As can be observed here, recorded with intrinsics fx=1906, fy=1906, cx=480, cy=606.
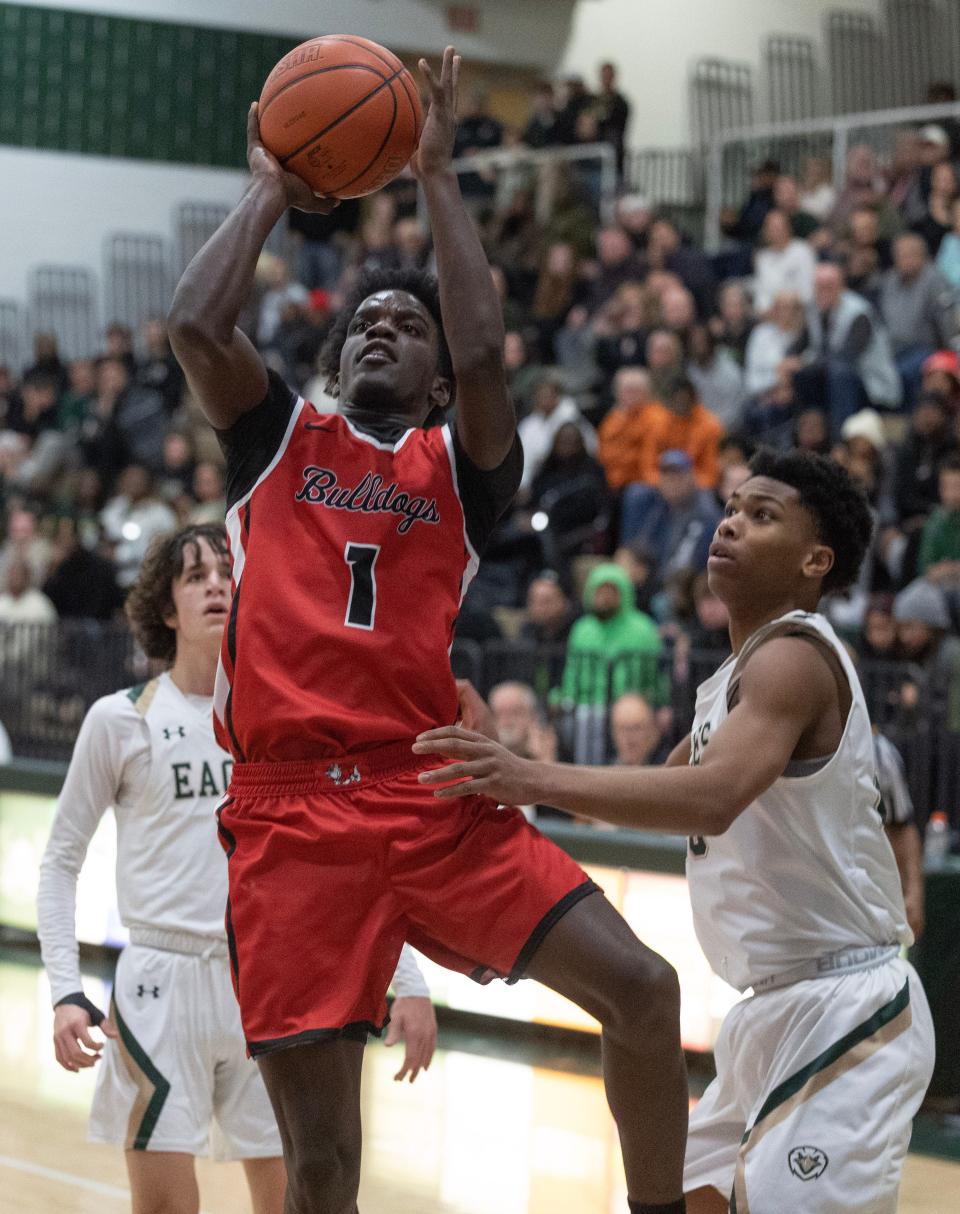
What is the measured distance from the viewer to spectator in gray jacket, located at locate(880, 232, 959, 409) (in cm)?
1146

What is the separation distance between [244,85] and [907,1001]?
19.1 metres

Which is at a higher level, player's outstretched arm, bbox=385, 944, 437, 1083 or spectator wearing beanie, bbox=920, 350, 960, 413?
spectator wearing beanie, bbox=920, 350, 960, 413

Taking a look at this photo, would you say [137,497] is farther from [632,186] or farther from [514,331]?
[632,186]

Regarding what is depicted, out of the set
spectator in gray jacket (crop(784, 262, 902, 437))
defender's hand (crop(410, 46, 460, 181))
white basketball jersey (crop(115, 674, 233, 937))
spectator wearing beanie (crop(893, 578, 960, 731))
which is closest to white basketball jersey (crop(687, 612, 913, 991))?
defender's hand (crop(410, 46, 460, 181))

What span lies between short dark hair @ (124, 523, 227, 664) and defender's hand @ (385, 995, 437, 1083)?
4.12 ft

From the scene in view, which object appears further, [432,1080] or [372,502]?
[432,1080]

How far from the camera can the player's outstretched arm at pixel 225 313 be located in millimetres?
3174

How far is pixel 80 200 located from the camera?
68.3 ft

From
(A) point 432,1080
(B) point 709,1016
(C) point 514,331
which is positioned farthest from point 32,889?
(C) point 514,331

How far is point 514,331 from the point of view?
1398 centimetres

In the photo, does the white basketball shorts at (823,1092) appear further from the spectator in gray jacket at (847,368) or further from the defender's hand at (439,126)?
the spectator in gray jacket at (847,368)

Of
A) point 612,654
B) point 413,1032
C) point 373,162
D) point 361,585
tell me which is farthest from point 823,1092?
point 612,654

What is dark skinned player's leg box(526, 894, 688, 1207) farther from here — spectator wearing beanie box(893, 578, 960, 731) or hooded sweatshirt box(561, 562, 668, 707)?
hooded sweatshirt box(561, 562, 668, 707)

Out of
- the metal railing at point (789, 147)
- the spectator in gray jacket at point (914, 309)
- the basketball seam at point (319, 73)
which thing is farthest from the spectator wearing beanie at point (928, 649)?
the metal railing at point (789, 147)
